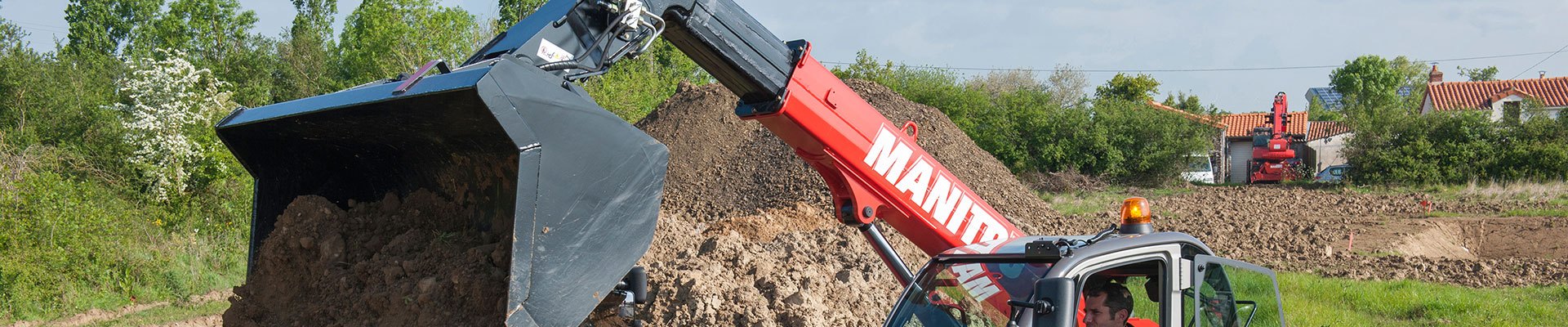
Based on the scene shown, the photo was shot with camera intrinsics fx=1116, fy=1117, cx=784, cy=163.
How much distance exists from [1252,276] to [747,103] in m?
2.10

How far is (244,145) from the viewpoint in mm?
4770

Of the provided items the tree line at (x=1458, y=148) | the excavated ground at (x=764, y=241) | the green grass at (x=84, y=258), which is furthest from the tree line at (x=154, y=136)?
the tree line at (x=1458, y=148)

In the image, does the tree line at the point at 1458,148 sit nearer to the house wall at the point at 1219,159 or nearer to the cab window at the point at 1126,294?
the house wall at the point at 1219,159

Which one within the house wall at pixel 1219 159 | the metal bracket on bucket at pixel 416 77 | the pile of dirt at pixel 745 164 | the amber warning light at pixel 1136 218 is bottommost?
the amber warning light at pixel 1136 218

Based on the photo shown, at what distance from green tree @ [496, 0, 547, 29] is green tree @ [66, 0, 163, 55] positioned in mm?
11721

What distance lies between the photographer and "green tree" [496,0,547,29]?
3828 cm

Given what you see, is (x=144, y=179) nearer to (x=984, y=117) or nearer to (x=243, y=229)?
(x=243, y=229)

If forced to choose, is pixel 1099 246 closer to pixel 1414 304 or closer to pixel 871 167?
pixel 871 167

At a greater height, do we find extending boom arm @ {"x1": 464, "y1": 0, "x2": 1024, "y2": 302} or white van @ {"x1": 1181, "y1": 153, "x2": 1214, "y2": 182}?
white van @ {"x1": 1181, "y1": 153, "x2": 1214, "y2": 182}

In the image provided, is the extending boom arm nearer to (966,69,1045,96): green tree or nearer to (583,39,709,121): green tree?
(583,39,709,121): green tree

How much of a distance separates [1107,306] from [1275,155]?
25372mm

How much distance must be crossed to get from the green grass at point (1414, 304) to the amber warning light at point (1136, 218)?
537 cm

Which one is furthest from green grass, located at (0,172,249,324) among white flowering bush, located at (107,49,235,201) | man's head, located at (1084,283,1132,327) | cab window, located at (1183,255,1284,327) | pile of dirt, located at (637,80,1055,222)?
cab window, located at (1183,255,1284,327)

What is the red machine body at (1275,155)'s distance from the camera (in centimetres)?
2667
